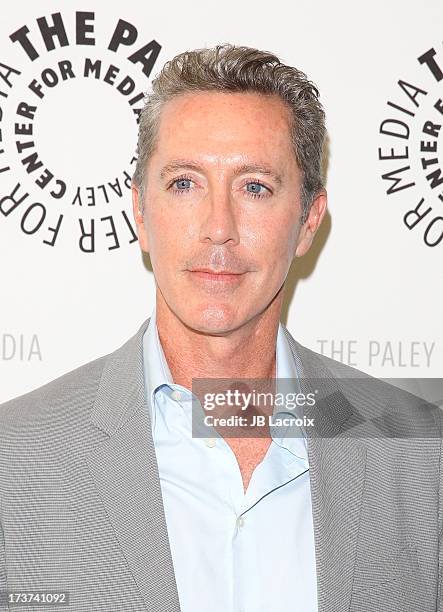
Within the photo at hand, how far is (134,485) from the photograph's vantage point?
1.44 metres

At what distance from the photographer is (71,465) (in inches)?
57.8

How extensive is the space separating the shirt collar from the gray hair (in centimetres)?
25

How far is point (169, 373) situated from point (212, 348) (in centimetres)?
9

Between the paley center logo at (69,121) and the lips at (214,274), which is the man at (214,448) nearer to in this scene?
the lips at (214,274)

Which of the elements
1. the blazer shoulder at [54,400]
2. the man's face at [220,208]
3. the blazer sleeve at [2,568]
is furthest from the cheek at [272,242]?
the blazer sleeve at [2,568]

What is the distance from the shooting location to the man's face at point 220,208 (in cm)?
152

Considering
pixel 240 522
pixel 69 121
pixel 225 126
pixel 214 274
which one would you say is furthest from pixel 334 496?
pixel 69 121

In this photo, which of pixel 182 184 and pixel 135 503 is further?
pixel 182 184

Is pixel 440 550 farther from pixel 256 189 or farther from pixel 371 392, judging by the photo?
pixel 256 189

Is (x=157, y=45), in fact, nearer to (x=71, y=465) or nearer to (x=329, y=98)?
(x=329, y=98)

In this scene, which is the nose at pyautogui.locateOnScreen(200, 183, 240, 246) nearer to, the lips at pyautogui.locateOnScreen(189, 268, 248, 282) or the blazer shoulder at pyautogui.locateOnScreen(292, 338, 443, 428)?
the lips at pyautogui.locateOnScreen(189, 268, 248, 282)

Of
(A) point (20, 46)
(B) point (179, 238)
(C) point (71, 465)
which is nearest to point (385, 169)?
(B) point (179, 238)

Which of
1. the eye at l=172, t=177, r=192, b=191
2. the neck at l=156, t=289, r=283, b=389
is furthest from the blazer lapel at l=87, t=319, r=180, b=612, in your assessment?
the eye at l=172, t=177, r=192, b=191

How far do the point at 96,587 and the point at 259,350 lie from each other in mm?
544
